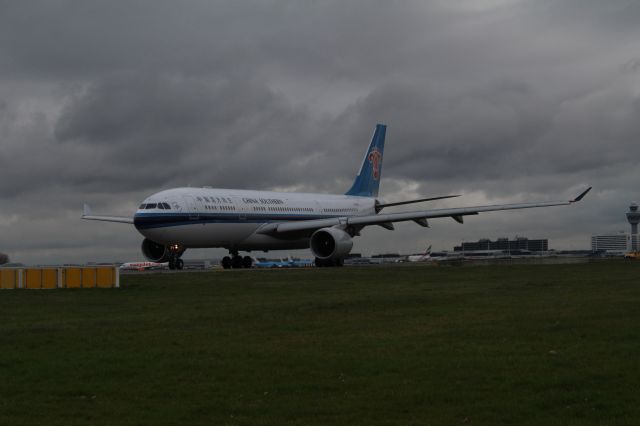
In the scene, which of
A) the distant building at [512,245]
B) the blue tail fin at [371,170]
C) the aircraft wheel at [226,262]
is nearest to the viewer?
the aircraft wheel at [226,262]

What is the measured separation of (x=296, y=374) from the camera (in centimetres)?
1270

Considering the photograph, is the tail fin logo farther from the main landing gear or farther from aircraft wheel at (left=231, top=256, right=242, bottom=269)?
aircraft wheel at (left=231, top=256, right=242, bottom=269)

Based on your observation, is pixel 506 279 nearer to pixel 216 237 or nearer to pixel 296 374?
pixel 216 237

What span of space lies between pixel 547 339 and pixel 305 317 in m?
6.40

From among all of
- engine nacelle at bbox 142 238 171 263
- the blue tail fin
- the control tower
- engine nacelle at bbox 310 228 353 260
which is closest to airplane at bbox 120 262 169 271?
the blue tail fin

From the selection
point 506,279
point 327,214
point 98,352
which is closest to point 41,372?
point 98,352

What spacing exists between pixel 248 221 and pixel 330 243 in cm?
501

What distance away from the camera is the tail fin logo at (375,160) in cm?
6494

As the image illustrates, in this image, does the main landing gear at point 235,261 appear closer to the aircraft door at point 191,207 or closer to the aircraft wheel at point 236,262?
the aircraft wheel at point 236,262

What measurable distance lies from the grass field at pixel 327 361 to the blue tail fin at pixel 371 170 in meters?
39.2

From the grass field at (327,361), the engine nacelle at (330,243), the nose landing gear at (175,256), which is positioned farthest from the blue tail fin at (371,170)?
the grass field at (327,361)

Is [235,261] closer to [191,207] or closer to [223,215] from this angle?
[223,215]

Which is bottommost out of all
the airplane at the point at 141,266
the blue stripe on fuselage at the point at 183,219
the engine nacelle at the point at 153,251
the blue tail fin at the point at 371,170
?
the airplane at the point at 141,266

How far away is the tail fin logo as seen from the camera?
213 ft
